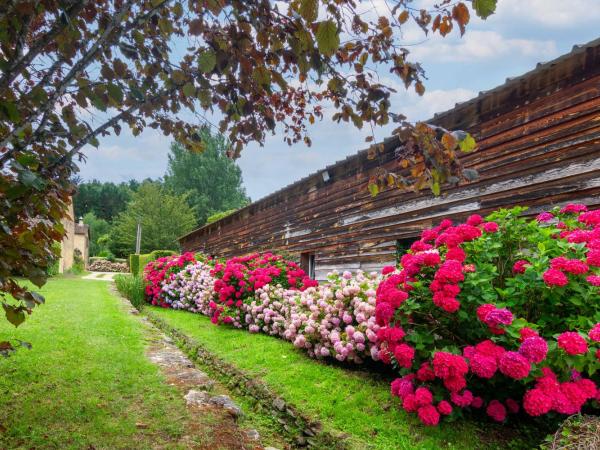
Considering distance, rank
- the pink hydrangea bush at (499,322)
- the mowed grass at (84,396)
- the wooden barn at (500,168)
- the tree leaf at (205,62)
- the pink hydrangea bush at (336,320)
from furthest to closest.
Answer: the wooden barn at (500,168)
the pink hydrangea bush at (336,320)
the mowed grass at (84,396)
the pink hydrangea bush at (499,322)
the tree leaf at (205,62)

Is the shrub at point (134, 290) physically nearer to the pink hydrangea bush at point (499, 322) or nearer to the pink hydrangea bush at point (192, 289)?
the pink hydrangea bush at point (192, 289)

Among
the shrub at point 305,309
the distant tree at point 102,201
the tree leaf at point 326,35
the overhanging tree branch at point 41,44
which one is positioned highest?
the distant tree at point 102,201

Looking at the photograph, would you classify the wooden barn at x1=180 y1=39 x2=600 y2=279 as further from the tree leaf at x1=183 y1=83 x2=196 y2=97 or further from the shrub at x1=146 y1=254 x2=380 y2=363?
the shrub at x1=146 y1=254 x2=380 y2=363

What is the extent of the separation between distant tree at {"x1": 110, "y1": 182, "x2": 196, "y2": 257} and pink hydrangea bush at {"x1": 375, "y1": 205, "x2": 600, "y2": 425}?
1547 inches

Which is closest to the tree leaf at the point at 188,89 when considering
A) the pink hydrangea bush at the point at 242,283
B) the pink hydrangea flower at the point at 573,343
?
the pink hydrangea flower at the point at 573,343

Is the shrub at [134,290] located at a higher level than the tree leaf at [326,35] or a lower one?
lower

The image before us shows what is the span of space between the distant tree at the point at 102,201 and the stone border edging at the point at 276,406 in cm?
5586

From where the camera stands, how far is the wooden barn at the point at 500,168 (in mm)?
4820

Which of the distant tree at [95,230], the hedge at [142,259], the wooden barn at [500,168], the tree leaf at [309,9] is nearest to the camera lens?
the tree leaf at [309,9]

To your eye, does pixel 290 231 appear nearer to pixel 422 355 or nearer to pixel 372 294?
pixel 372 294

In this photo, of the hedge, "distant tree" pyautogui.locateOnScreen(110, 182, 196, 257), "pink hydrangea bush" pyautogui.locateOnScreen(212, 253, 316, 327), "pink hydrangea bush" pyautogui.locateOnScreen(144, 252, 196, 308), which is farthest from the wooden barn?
"distant tree" pyautogui.locateOnScreen(110, 182, 196, 257)

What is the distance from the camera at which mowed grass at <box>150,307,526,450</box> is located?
9.97 feet

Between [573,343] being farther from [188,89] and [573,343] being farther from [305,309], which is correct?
[305,309]

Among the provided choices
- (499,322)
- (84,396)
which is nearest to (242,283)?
(84,396)
